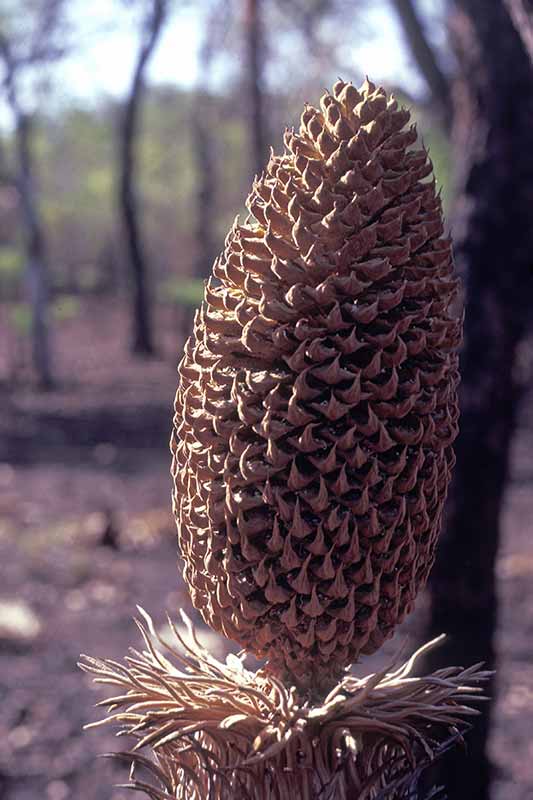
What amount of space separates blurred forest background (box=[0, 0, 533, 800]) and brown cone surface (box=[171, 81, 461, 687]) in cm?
51

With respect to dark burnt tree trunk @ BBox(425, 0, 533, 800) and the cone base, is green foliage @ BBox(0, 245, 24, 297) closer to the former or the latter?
Answer: dark burnt tree trunk @ BBox(425, 0, 533, 800)

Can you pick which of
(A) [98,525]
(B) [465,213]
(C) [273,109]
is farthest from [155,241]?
(B) [465,213]

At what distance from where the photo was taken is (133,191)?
22578 millimetres

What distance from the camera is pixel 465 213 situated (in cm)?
437

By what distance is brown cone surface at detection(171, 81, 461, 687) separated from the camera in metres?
1.38

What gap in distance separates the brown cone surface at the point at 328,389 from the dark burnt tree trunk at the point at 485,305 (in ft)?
9.48

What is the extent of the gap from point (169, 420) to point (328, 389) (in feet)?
51.1

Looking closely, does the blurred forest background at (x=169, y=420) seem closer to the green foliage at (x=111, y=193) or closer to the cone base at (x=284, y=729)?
the cone base at (x=284, y=729)

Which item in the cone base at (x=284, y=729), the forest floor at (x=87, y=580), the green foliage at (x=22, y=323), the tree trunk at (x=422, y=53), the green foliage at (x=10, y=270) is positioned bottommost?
the forest floor at (x=87, y=580)

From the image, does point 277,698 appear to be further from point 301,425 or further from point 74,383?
point 74,383

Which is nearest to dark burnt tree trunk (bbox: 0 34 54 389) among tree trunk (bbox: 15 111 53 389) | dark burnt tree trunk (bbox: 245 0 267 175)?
tree trunk (bbox: 15 111 53 389)

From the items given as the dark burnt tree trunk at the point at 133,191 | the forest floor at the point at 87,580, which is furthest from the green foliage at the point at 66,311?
the forest floor at the point at 87,580

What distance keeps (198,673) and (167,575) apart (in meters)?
7.89

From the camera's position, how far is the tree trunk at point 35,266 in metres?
18.7
